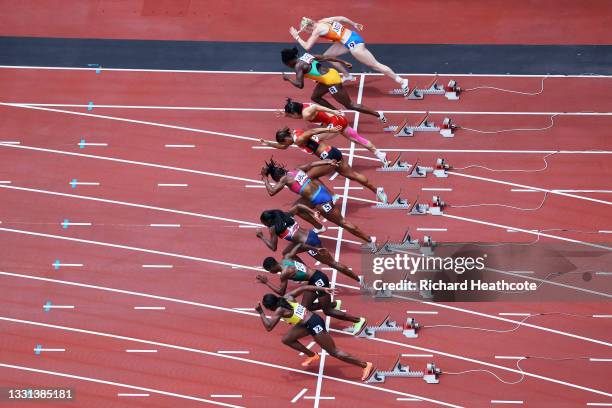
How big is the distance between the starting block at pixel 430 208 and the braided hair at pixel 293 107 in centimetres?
291

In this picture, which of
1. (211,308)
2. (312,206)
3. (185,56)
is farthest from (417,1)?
(211,308)

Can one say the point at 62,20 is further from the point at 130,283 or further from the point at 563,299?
the point at 563,299

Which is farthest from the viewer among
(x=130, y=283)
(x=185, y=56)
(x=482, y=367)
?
(x=185, y=56)

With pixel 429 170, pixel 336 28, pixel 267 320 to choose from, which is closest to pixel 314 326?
pixel 267 320

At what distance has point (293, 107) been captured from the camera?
25141 mm

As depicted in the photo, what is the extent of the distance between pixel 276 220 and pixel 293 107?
113 inches

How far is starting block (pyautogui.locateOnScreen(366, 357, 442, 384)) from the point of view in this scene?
22844mm

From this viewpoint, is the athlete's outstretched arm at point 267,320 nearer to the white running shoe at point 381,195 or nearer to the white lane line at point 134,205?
the white lane line at point 134,205

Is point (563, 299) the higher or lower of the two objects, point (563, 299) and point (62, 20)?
the lower

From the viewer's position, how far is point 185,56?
28.9 metres

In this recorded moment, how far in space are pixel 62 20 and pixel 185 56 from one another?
10.7ft

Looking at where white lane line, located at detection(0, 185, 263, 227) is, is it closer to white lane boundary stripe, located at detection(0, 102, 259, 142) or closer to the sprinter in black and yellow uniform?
white lane boundary stripe, located at detection(0, 102, 259, 142)

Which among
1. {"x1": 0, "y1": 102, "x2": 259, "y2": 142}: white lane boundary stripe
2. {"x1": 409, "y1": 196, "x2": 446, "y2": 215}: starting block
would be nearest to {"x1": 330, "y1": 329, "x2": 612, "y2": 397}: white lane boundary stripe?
{"x1": 409, "y1": 196, "x2": 446, "y2": 215}: starting block

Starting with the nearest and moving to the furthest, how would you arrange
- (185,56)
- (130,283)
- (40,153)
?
(130,283)
(40,153)
(185,56)
